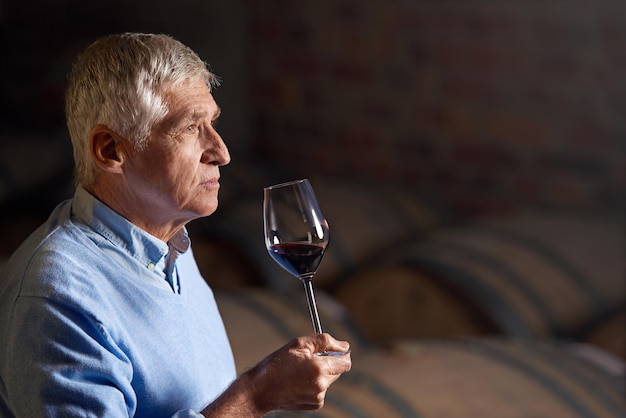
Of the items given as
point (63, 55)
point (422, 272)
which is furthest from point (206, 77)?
point (63, 55)

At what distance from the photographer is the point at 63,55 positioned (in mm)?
4344

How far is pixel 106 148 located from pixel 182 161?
0.25ft

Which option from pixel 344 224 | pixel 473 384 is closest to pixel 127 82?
pixel 473 384

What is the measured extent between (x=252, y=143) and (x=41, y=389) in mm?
3650

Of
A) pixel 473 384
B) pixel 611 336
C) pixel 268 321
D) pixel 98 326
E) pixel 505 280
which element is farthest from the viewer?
pixel 505 280

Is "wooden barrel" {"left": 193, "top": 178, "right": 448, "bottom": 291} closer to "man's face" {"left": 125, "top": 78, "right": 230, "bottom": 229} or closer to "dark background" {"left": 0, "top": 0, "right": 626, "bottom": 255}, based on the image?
"dark background" {"left": 0, "top": 0, "right": 626, "bottom": 255}

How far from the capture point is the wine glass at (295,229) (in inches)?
42.4

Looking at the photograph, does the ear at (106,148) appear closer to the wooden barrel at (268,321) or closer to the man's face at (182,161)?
the man's face at (182,161)

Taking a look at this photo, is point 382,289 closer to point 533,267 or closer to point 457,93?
point 533,267

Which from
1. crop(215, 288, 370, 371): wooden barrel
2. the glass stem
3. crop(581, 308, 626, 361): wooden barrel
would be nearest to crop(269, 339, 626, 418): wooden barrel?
crop(215, 288, 370, 371): wooden barrel

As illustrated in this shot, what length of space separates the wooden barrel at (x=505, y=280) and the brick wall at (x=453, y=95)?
0.56 meters

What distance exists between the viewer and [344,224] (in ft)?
11.6

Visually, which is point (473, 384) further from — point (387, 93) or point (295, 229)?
point (387, 93)

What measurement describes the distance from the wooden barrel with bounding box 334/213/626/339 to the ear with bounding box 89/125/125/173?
1872 millimetres
